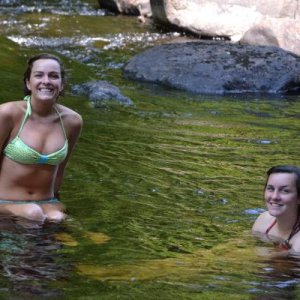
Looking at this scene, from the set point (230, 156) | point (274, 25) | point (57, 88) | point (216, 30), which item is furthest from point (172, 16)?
point (57, 88)

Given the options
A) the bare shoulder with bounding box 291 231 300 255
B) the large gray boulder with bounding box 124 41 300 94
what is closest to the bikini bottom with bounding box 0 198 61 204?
the bare shoulder with bounding box 291 231 300 255

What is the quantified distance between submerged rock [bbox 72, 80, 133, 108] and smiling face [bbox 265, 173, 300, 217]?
561cm

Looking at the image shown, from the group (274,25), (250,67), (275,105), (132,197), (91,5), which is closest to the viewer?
(132,197)

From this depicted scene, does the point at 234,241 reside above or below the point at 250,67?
below

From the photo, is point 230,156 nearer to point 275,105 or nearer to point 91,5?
point 275,105

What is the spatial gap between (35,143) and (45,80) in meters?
0.47

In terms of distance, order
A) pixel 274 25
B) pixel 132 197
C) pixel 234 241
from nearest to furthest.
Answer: pixel 234 241 → pixel 132 197 → pixel 274 25

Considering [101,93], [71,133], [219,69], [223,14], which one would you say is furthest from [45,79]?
[223,14]

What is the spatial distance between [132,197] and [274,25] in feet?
29.1

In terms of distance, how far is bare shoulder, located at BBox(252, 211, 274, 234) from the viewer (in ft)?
21.6

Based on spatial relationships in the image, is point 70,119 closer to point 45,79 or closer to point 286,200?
point 45,79

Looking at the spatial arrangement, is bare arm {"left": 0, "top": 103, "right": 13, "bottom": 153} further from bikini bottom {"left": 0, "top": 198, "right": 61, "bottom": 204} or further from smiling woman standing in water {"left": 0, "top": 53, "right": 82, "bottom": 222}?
bikini bottom {"left": 0, "top": 198, "right": 61, "bottom": 204}

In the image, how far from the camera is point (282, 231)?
6.36m

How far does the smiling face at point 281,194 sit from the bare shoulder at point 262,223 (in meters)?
0.44
